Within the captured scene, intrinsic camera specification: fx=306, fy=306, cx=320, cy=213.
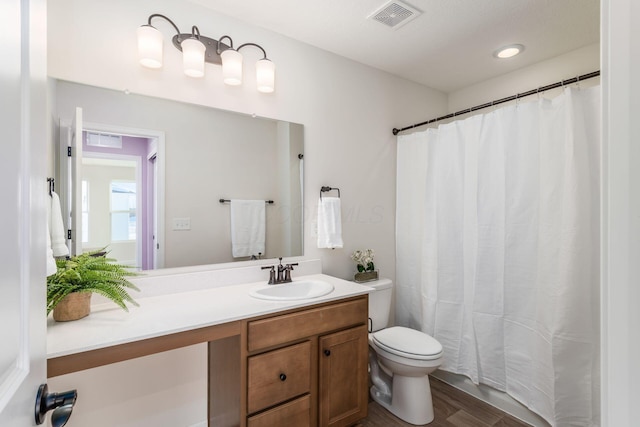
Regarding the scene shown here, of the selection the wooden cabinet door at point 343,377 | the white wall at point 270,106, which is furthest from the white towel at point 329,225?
the wooden cabinet door at point 343,377

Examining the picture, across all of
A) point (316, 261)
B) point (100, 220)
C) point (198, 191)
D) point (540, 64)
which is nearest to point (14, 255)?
point (100, 220)

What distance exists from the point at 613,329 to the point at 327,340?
4.34 ft

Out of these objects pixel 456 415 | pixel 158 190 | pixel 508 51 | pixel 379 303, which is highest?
pixel 508 51

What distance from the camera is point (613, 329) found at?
1.47ft

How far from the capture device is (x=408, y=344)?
191cm

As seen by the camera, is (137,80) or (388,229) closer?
(137,80)

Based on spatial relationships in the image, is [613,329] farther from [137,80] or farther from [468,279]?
[137,80]

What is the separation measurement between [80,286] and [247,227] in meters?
0.90

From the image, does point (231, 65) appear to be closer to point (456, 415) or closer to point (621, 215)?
point (621, 215)

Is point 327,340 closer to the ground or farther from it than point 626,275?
closer to the ground

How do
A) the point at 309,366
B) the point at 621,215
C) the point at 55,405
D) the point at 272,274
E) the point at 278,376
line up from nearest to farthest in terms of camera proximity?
the point at 621,215
the point at 55,405
the point at 278,376
the point at 309,366
the point at 272,274

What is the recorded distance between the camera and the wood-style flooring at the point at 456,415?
185 cm

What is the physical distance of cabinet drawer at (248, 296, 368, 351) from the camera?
1.39m

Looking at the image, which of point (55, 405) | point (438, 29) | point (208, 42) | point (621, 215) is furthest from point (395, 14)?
point (55, 405)
